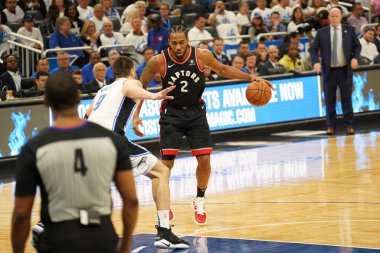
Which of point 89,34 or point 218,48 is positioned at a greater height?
point 89,34

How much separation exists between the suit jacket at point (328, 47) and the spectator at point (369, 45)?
11.8 feet

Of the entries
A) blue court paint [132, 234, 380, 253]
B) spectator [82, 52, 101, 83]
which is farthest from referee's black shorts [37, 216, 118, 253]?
spectator [82, 52, 101, 83]

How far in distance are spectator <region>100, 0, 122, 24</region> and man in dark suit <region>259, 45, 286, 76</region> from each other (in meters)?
3.60

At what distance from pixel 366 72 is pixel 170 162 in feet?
34.1

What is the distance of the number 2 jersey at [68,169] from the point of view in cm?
470

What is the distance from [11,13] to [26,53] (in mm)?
1837

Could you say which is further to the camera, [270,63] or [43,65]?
[270,63]

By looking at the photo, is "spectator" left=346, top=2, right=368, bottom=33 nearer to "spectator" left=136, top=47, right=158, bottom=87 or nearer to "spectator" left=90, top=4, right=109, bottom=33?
"spectator" left=90, top=4, right=109, bottom=33

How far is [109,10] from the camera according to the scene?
68.0ft

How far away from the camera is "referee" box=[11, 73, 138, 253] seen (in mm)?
4703

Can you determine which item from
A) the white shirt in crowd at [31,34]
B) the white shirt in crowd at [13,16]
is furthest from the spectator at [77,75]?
the white shirt in crowd at [13,16]

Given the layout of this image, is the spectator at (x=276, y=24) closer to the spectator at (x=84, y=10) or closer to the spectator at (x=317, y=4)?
the spectator at (x=317, y=4)

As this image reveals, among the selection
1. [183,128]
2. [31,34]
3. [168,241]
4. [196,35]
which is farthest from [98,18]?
[168,241]

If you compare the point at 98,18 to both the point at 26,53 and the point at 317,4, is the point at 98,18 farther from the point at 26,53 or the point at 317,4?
the point at 317,4
